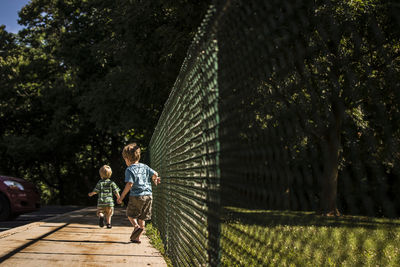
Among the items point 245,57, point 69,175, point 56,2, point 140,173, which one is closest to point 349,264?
point 140,173

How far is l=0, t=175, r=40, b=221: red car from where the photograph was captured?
1242cm

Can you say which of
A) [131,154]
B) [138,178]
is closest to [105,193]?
[131,154]

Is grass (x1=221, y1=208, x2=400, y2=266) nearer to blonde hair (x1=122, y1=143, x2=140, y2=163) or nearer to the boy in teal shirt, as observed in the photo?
the boy in teal shirt

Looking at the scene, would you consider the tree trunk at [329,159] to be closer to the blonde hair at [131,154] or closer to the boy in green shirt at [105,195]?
the blonde hair at [131,154]

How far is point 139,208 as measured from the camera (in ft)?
24.1

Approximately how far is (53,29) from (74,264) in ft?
84.2

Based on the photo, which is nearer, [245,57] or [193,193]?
[245,57]

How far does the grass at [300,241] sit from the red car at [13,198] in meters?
7.35

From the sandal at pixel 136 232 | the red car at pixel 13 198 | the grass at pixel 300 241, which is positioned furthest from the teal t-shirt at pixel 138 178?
the red car at pixel 13 198

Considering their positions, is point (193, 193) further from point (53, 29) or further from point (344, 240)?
point (53, 29)

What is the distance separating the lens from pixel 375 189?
221cm

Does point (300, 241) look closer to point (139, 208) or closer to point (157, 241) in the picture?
point (157, 241)

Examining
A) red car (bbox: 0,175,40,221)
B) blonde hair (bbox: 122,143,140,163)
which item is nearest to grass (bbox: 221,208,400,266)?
blonde hair (bbox: 122,143,140,163)

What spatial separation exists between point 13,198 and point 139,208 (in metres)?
6.37
